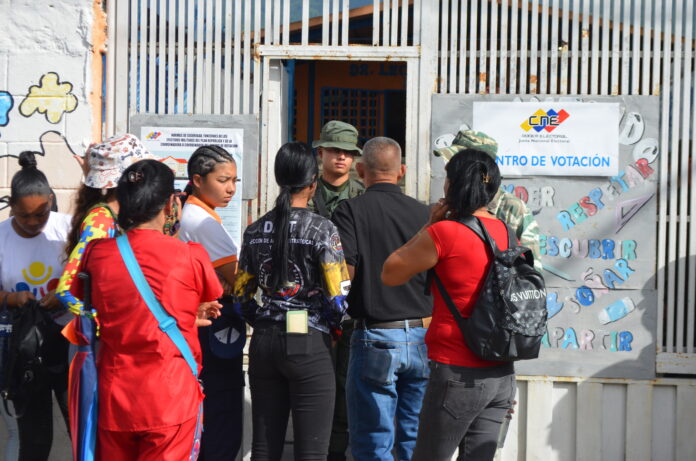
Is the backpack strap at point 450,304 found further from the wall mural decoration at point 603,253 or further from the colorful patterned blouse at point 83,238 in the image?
the wall mural decoration at point 603,253

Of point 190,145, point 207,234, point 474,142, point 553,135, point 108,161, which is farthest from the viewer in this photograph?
point 190,145

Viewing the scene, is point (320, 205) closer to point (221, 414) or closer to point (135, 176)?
point (221, 414)

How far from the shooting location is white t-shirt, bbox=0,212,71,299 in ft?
14.5

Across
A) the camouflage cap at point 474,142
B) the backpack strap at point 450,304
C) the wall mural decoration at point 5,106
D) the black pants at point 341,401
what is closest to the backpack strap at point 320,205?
the black pants at point 341,401

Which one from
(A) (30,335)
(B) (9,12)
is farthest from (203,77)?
(A) (30,335)

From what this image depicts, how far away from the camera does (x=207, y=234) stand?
4.01m

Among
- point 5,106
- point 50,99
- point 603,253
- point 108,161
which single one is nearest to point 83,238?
point 108,161

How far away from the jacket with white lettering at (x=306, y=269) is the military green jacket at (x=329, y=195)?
56.7 inches

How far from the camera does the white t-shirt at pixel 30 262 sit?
14.5 feet

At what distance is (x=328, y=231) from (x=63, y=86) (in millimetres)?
2812

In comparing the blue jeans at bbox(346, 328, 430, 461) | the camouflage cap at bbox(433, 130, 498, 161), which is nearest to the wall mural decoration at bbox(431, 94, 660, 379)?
the camouflage cap at bbox(433, 130, 498, 161)

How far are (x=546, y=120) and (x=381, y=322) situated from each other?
78.7 inches

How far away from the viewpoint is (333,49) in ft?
17.8

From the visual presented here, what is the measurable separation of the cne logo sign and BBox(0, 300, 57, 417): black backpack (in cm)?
315
